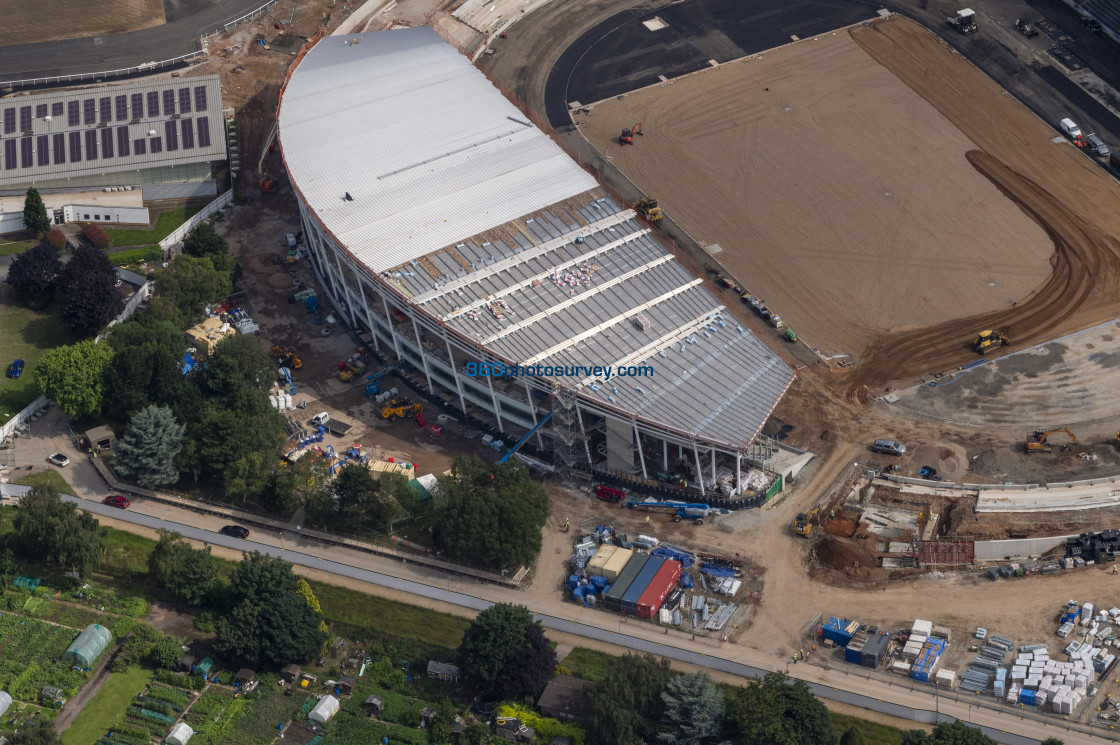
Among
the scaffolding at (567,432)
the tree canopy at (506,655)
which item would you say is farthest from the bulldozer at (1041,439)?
the tree canopy at (506,655)

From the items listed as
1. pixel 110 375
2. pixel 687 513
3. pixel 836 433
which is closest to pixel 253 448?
pixel 110 375

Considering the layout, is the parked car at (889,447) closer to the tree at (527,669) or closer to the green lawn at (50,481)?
the tree at (527,669)

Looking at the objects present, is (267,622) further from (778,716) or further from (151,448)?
(778,716)

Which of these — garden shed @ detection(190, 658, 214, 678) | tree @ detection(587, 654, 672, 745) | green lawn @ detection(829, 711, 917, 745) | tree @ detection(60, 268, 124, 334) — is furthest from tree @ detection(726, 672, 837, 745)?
tree @ detection(60, 268, 124, 334)

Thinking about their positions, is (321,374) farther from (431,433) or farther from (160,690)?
(160,690)

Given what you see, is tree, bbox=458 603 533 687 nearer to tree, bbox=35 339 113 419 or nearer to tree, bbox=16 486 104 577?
tree, bbox=16 486 104 577

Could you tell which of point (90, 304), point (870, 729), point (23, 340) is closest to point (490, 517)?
point (870, 729)
